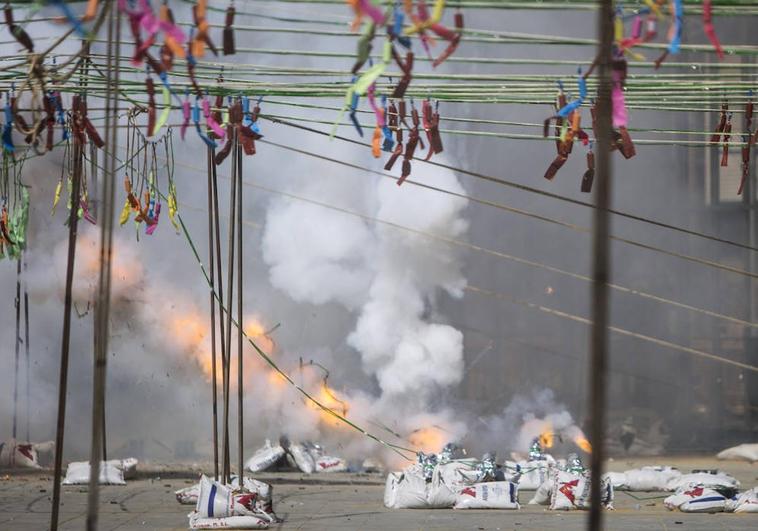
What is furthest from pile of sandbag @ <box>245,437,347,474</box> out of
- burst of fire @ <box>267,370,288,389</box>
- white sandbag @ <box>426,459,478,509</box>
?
white sandbag @ <box>426,459,478,509</box>

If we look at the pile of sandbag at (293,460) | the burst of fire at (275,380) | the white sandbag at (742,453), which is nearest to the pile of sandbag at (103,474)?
the pile of sandbag at (293,460)

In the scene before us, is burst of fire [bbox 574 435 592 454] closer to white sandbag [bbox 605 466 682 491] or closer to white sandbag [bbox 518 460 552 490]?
white sandbag [bbox 605 466 682 491]

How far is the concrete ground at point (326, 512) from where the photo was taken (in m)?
12.3

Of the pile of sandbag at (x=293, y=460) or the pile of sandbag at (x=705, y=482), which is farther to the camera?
the pile of sandbag at (x=293, y=460)

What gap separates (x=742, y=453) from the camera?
1969 cm

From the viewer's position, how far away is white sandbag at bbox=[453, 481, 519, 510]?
44.6ft

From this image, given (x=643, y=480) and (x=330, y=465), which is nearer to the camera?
(x=643, y=480)

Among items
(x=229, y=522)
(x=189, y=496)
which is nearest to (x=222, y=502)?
(x=229, y=522)

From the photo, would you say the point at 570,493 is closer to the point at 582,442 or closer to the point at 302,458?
the point at 302,458

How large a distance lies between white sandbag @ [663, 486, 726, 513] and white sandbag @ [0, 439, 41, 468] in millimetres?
9798

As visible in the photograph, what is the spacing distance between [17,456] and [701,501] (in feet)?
33.5

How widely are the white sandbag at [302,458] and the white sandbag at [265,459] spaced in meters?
0.17

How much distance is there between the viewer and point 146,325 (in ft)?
70.4

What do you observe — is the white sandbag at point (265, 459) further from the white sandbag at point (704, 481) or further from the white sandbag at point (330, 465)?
the white sandbag at point (704, 481)
